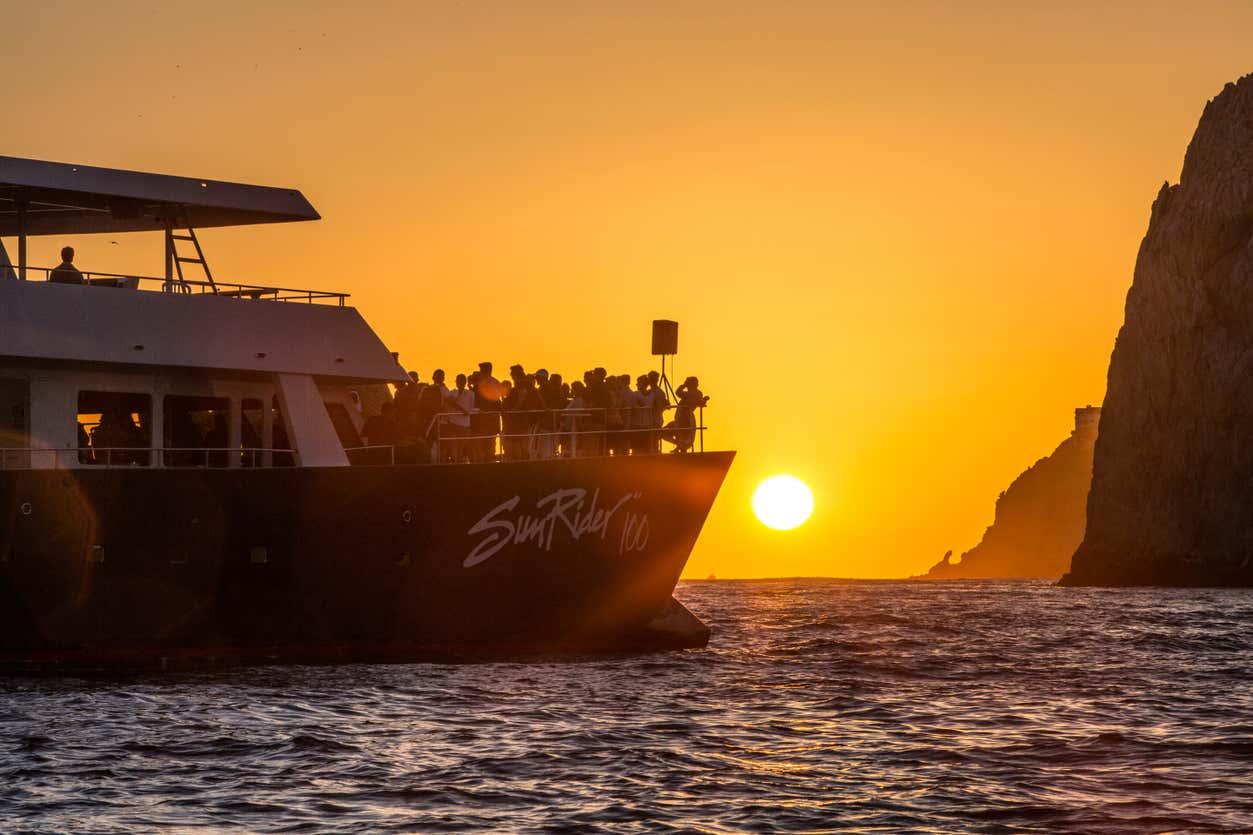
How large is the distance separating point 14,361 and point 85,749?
8570mm

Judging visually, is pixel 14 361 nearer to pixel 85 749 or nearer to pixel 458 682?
pixel 458 682

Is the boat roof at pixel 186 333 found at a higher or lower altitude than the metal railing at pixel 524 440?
higher

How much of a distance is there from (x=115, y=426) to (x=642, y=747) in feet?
34.9

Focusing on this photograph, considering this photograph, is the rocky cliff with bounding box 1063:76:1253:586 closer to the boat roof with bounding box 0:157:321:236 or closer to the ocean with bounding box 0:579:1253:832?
the ocean with bounding box 0:579:1253:832

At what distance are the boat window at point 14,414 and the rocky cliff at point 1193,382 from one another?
6937 cm

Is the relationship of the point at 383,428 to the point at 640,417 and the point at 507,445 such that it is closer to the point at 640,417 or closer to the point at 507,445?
the point at 507,445

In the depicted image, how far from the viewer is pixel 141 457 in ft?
79.2

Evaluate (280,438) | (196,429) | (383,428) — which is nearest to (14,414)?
(196,429)

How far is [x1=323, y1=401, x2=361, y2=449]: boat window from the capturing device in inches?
1044

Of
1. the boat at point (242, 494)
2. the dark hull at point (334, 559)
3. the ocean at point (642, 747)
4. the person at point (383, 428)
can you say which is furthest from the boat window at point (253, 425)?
the ocean at point (642, 747)

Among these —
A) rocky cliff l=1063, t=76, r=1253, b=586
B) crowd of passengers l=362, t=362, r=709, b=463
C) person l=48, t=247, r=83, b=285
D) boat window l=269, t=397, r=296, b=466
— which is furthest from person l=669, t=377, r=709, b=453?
rocky cliff l=1063, t=76, r=1253, b=586

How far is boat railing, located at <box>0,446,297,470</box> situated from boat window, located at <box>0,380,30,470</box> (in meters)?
0.20

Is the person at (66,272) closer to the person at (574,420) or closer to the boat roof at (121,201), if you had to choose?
the boat roof at (121,201)

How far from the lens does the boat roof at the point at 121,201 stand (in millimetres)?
24547
